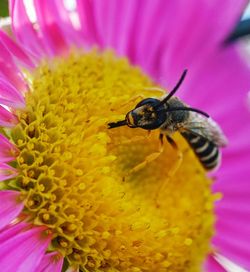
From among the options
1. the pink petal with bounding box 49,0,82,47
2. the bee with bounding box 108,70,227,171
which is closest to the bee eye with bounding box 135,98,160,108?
the bee with bounding box 108,70,227,171

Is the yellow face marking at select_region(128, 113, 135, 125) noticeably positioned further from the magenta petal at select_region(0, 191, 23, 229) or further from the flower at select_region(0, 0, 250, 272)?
the magenta petal at select_region(0, 191, 23, 229)

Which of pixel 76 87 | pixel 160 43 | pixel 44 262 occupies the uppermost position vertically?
pixel 160 43

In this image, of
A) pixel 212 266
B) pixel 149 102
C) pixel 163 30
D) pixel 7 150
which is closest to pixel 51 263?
pixel 7 150

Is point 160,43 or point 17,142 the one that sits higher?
point 160,43

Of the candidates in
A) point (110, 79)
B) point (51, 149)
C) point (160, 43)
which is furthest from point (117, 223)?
point (160, 43)

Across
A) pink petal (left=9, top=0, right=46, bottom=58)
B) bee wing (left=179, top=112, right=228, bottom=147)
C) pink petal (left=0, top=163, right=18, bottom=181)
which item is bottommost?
pink petal (left=0, top=163, right=18, bottom=181)

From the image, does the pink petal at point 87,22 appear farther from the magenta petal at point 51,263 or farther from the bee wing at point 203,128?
the magenta petal at point 51,263

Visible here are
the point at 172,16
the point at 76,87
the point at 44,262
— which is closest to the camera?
the point at 44,262

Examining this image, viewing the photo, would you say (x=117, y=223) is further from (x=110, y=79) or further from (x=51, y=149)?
(x=110, y=79)
